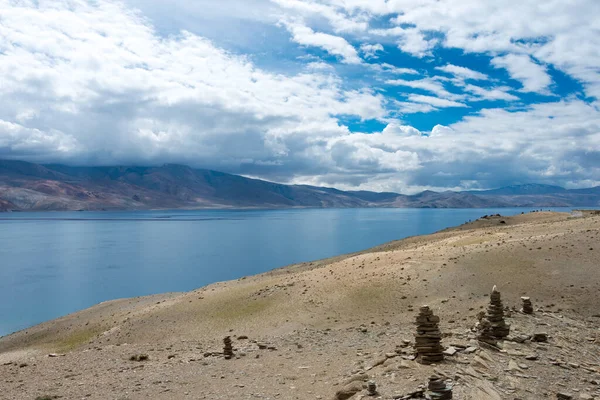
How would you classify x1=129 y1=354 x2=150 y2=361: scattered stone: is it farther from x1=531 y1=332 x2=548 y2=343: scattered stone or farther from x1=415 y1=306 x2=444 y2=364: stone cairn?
x1=531 y1=332 x2=548 y2=343: scattered stone

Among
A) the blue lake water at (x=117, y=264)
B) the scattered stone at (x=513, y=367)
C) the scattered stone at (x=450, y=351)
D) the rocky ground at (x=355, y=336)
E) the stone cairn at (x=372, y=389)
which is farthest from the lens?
the blue lake water at (x=117, y=264)

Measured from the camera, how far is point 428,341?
14.8m

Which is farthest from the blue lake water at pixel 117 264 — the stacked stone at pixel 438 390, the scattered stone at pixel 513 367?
the scattered stone at pixel 513 367

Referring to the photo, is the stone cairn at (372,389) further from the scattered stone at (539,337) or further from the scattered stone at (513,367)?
the scattered stone at (539,337)

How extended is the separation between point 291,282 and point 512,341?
2024cm

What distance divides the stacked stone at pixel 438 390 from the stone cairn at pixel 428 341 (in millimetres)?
2583

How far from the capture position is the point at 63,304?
59281 mm

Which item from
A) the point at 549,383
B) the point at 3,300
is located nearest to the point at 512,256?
the point at 549,383

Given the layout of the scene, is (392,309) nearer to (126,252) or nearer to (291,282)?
(291,282)

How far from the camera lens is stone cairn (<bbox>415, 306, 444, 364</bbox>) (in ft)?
47.9

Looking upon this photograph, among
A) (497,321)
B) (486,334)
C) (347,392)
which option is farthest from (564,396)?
(347,392)

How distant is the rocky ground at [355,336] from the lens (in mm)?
14559

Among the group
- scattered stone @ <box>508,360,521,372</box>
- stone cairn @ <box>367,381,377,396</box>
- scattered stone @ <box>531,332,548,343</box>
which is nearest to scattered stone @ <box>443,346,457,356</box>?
scattered stone @ <box>508,360,521,372</box>

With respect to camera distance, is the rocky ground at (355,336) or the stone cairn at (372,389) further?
the rocky ground at (355,336)
